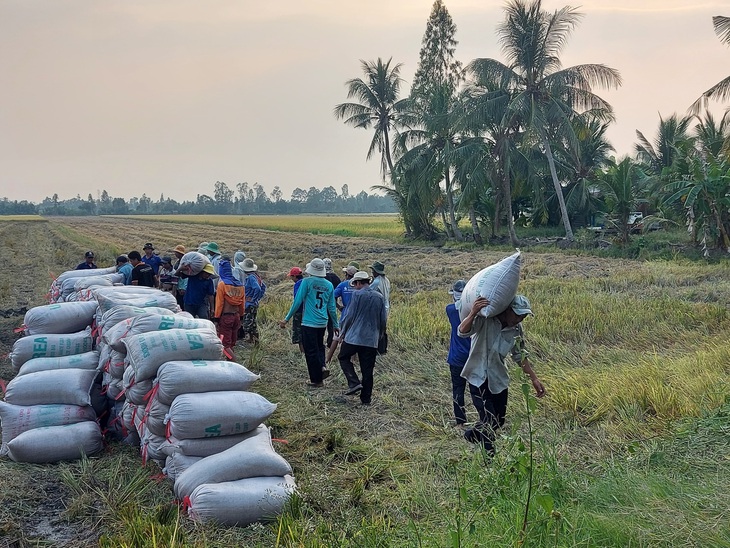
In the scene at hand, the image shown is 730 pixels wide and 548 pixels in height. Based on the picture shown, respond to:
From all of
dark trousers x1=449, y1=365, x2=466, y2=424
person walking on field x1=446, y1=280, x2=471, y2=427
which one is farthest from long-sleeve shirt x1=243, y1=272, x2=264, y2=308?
dark trousers x1=449, y1=365, x2=466, y2=424

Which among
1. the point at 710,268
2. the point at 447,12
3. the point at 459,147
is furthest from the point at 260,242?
the point at 710,268

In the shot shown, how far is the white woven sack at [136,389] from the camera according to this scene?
4.43m

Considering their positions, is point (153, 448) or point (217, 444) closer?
point (217, 444)

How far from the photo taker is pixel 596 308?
946cm

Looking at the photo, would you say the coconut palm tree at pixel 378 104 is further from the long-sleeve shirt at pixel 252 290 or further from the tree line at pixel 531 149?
the long-sleeve shirt at pixel 252 290

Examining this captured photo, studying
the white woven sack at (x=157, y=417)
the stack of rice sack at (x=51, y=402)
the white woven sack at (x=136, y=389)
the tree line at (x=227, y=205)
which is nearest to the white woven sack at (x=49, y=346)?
the stack of rice sack at (x=51, y=402)

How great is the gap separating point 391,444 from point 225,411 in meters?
1.45

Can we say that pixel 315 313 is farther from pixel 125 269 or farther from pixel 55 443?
pixel 125 269

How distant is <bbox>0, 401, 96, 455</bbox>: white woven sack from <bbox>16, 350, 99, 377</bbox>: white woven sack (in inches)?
17.7

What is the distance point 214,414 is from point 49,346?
2.39 m

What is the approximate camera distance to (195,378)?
4.25 metres

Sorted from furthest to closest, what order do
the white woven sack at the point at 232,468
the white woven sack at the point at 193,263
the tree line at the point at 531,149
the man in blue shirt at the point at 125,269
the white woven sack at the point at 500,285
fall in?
1. the tree line at the point at 531,149
2. the man in blue shirt at the point at 125,269
3. the white woven sack at the point at 193,263
4. the white woven sack at the point at 500,285
5. the white woven sack at the point at 232,468

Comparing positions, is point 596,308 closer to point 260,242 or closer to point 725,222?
point 725,222

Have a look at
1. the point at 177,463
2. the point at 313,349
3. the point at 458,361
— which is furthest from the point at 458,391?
the point at 177,463
